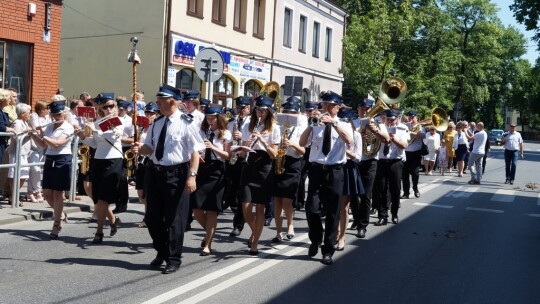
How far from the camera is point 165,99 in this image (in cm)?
799

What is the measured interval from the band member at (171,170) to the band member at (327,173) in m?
1.57

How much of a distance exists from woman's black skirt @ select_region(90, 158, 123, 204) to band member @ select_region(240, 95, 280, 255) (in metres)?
1.66

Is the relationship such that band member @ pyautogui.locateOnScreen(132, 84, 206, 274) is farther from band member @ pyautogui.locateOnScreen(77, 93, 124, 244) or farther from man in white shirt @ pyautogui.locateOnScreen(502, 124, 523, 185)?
man in white shirt @ pyautogui.locateOnScreen(502, 124, 523, 185)

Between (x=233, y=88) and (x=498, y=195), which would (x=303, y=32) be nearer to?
(x=233, y=88)

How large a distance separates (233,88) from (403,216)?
16124mm

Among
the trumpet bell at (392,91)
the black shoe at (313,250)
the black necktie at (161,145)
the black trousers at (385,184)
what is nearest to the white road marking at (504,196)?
the trumpet bell at (392,91)

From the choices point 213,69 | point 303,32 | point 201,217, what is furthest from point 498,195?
point 303,32

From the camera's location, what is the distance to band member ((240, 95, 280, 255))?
30.0 feet

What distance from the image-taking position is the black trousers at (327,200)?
29.0ft

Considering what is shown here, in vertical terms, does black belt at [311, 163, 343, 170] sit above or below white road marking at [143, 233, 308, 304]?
above

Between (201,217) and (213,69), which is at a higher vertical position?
(213,69)

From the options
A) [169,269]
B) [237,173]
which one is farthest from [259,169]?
[237,173]

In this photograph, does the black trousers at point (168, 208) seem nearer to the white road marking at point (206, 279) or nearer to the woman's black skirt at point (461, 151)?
the white road marking at point (206, 279)

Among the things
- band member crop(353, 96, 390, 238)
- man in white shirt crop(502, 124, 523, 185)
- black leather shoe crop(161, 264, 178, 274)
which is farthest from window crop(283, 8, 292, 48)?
black leather shoe crop(161, 264, 178, 274)
